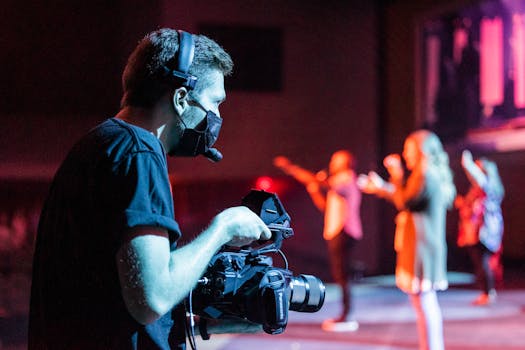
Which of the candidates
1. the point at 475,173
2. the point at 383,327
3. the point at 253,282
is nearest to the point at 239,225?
the point at 253,282

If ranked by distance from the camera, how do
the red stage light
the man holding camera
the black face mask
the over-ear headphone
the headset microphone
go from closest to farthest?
the man holding camera
the over-ear headphone
the black face mask
the headset microphone
the red stage light

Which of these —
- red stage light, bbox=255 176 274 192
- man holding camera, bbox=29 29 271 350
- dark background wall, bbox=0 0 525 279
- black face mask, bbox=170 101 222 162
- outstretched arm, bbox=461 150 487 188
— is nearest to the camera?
man holding camera, bbox=29 29 271 350

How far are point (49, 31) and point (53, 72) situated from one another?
2.71ft

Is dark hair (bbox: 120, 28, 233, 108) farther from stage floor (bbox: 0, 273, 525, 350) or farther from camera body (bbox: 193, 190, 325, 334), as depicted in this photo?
stage floor (bbox: 0, 273, 525, 350)

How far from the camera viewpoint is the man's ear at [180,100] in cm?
153

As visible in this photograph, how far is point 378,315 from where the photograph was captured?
8414 millimetres

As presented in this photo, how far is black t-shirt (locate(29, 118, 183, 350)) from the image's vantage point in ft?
4.47

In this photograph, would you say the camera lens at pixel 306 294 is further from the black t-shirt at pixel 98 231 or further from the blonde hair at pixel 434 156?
the blonde hair at pixel 434 156

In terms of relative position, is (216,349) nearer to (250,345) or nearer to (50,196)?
(250,345)

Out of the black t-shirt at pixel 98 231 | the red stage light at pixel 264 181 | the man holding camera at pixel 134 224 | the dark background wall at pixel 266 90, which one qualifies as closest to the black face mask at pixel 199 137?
the man holding camera at pixel 134 224

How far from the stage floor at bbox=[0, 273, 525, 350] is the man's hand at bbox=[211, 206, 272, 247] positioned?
4.98 m

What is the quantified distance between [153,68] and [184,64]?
68mm

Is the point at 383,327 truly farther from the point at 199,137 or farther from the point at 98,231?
the point at 98,231

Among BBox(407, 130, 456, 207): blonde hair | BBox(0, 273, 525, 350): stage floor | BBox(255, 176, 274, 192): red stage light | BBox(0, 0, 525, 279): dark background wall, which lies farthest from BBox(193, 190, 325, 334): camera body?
BBox(255, 176, 274, 192): red stage light
